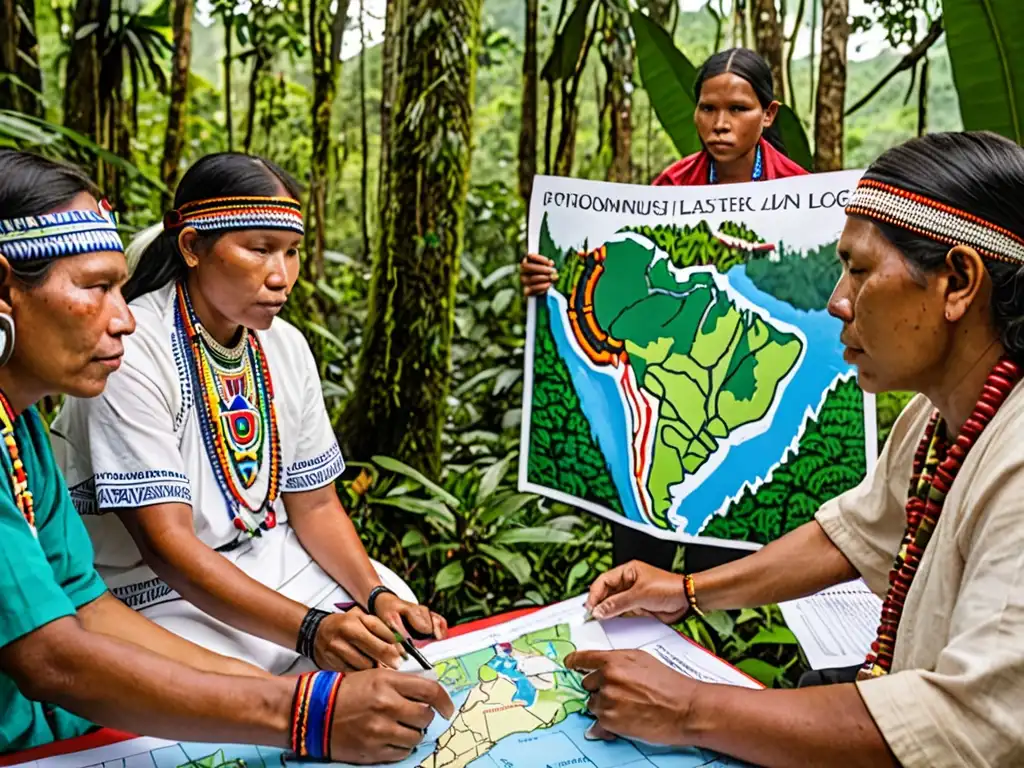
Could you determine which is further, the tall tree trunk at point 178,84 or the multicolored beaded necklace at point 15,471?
the tall tree trunk at point 178,84

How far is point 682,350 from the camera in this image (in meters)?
2.32

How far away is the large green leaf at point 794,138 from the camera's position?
316 cm

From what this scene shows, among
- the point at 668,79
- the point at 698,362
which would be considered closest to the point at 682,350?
the point at 698,362

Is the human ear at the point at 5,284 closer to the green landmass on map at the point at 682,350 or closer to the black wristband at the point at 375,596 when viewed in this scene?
the black wristband at the point at 375,596

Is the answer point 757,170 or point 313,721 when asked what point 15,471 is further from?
point 757,170

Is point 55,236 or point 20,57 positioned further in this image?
point 20,57

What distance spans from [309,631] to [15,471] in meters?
0.59

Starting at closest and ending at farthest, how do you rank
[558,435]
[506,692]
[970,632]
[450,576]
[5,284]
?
[970,632], [5,284], [506,692], [558,435], [450,576]

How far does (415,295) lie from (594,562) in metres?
1.18

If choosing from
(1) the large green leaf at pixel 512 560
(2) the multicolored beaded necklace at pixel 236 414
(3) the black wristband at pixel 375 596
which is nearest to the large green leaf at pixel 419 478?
(1) the large green leaf at pixel 512 560

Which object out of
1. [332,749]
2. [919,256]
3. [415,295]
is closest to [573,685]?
[332,749]

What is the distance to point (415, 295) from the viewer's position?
349 cm

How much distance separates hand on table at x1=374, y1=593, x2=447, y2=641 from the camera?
1755 millimetres

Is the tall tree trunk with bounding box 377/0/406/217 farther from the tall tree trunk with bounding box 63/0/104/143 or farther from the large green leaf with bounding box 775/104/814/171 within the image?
the large green leaf with bounding box 775/104/814/171
